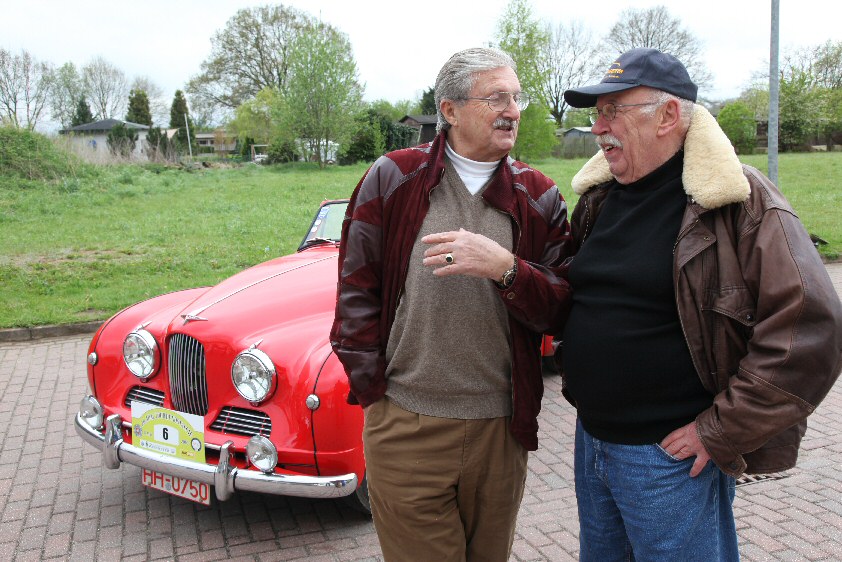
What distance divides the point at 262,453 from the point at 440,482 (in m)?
1.32

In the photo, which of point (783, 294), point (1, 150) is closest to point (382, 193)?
point (783, 294)

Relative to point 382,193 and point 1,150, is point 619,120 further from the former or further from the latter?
point 1,150

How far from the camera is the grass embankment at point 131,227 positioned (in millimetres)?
8852

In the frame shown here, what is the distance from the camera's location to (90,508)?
3832 millimetres

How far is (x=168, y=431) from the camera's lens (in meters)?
3.38

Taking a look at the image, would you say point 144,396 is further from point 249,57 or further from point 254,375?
point 249,57

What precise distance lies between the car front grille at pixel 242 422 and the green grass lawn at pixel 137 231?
16.5ft

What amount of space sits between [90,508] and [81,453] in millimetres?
879

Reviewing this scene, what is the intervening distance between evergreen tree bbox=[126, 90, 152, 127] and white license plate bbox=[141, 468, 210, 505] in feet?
212

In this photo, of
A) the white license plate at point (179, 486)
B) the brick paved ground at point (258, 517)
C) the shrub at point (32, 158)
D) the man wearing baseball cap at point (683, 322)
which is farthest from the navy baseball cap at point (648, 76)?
the shrub at point (32, 158)

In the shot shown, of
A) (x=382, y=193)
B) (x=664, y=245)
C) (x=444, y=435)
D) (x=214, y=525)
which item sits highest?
(x=382, y=193)

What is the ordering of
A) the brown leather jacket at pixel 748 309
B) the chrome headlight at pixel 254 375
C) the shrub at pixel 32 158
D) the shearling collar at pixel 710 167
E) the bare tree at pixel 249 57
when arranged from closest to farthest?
1. the brown leather jacket at pixel 748 309
2. the shearling collar at pixel 710 167
3. the chrome headlight at pixel 254 375
4. the shrub at pixel 32 158
5. the bare tree at pixel 249 57

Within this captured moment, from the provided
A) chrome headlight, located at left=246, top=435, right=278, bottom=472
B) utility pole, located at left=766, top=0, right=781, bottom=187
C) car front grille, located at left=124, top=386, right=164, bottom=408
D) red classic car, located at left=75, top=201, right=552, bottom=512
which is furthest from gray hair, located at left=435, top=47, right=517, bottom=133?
utility pole, located at left=766, top=0, right=781, bottom=187

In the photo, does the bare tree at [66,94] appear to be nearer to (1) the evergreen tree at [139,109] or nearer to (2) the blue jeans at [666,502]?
(1) the evergreen tree at [139,109]
